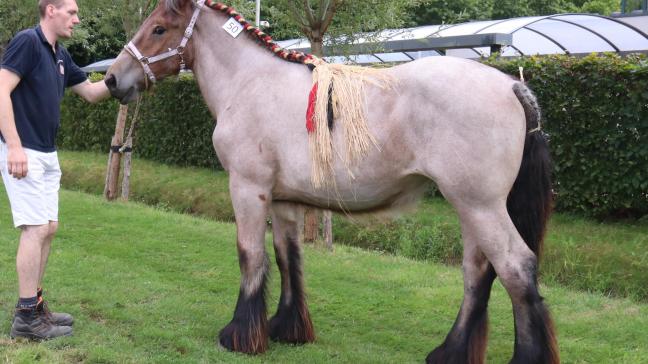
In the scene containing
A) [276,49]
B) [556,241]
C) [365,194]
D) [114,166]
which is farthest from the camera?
[114,166]

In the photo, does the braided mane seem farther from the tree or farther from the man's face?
the tree

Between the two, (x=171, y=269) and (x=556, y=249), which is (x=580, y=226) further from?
(x=171, y=269)

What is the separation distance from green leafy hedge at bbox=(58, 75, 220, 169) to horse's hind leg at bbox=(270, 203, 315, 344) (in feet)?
31.1

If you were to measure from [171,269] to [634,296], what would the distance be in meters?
4.55

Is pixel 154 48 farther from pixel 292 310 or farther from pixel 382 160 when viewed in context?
pixel 292 310

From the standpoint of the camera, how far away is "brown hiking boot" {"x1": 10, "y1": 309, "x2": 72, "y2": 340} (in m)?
4.59

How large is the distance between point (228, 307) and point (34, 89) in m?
2.30

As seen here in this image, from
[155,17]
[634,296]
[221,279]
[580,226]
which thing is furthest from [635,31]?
[155,17]

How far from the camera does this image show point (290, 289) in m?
4.98

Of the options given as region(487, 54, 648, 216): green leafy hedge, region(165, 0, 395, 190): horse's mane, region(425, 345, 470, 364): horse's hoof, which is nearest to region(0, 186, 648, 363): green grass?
region(425, 345, 470, 364): horse's hoof

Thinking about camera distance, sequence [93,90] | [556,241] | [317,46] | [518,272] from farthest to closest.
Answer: [317,46] → [556,241] → [93,90] → [518,272]

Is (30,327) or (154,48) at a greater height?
(154,48)

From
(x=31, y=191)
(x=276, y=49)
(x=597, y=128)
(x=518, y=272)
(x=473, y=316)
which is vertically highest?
(x=276, y=49)

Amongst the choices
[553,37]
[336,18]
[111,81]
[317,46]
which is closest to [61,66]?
[111,81]
